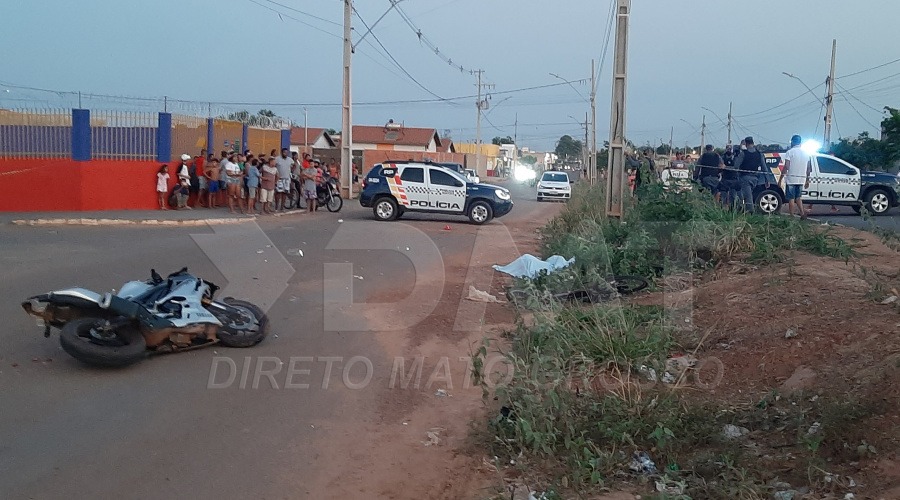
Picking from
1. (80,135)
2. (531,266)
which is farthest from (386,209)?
(531,266)

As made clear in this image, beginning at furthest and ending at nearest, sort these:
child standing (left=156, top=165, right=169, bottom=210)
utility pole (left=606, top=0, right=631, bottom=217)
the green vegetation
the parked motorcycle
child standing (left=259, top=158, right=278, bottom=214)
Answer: the parked motorcycle → child standing (left=259, top=158, right=278, bottom=214) → child standing (left=156, top=165, right=169, bottom=210) → utility pole (left=606, top=0, right=631, bottom=217) → the green vegetation

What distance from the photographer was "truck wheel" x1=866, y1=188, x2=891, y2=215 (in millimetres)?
22359

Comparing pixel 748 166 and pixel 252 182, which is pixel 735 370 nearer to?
pixel 748 166

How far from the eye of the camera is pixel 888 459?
4492mm

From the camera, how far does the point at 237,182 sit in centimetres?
2231

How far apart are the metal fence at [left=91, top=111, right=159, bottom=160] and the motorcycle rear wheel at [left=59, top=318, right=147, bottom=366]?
53.5ft

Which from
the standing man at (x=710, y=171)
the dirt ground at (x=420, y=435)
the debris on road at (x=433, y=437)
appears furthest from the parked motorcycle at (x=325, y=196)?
the debris on road at (x=433, y=437)

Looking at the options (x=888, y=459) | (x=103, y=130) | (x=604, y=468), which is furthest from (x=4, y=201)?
(x=888, y=459)

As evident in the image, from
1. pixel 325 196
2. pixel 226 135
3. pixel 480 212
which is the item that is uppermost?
pixel 226 135

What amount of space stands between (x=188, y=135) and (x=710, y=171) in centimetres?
1516

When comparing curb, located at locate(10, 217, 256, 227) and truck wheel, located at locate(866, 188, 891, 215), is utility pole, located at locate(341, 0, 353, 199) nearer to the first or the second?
curb, located at locate(10, 217, 256, 227)

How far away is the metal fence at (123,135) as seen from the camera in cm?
2159

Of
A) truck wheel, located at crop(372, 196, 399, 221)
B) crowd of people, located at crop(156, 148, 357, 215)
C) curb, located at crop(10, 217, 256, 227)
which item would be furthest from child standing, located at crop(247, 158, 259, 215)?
truck wheel, located at crop(372, 196, 399, 221)

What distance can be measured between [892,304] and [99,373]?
6798mm
